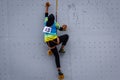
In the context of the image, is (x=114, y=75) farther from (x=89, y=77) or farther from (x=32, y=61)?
(x=32, y=61)

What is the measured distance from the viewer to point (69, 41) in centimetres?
443

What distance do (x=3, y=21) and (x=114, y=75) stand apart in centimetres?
258

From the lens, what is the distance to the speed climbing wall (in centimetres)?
441

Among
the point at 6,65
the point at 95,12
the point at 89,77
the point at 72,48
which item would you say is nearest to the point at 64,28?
the point at 72,48

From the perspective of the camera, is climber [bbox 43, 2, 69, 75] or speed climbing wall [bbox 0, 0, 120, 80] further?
speed climbing wall [bbox 0, 0, 120, 80]

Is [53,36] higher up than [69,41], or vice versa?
[53,36]

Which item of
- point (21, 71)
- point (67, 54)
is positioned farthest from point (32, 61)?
point (67, 54)

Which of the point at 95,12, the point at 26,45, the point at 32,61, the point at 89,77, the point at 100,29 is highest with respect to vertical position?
the point at 95,12

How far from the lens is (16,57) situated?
4.40 metres

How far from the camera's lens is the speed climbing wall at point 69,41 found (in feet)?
14.5

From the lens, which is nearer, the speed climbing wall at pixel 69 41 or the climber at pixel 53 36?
the climber at pixel 53 36

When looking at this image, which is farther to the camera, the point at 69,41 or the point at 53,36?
the point at 69,41

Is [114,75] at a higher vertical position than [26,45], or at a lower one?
lower

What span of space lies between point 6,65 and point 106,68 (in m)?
2.08
